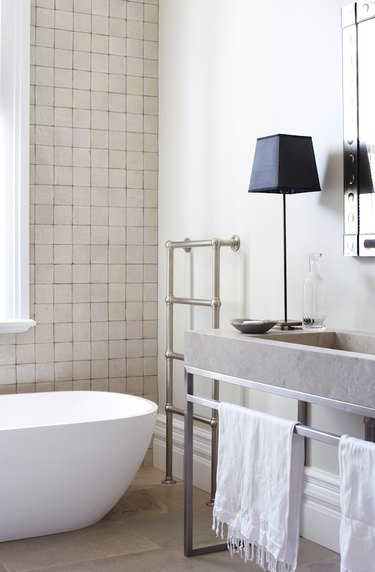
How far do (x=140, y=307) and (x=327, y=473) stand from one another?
1.60m

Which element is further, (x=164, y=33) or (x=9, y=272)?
(x=164, y=33)

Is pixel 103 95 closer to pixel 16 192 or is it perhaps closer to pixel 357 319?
pixel 16 192

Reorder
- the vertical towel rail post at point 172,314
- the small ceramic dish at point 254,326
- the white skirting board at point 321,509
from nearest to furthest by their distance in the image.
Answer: the small ceramic dish at point 254,326
the white skirting board at point 321,509
the vertical towel rail post at point 172,314

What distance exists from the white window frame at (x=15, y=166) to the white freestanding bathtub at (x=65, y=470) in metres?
0.99

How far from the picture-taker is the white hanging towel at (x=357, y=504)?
1.98m

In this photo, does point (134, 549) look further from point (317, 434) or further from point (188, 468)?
point (317, 434)

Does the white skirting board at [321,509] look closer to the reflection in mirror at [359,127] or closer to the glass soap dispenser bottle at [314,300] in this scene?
the glass soap dispenser bottle at [314,300]

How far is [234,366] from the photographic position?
2.62 m

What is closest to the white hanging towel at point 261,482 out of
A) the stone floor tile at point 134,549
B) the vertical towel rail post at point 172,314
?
the stone floor tile at point 134,549

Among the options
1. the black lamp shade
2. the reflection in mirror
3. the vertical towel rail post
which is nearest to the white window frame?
the vertical towel rail post

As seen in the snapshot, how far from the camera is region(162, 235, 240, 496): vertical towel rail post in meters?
3.61

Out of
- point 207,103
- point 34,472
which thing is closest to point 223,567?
point 34,472

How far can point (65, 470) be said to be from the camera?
3039 mm

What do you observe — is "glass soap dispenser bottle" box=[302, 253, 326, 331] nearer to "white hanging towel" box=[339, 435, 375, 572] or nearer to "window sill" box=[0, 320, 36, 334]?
"white hanging towel" box=[339, 435, 375, 572]
